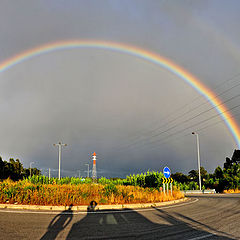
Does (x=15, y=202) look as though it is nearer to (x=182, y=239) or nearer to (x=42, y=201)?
(x=42, y=201)

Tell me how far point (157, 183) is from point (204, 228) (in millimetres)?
16075

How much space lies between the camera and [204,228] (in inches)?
301

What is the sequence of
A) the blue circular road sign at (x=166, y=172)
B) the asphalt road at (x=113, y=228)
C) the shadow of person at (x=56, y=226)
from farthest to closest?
the blue circular road sign at (x=166, y=172)
the asphalt road at (x=113, y=228)
the shadow of person at (x=56, y=226)

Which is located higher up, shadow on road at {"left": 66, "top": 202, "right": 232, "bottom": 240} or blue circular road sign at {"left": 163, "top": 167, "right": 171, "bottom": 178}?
blue circular road sign at {"left": 163, "top": 167, "right": 171, "bottom": 178}

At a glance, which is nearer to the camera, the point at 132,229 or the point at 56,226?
the point at 132,229

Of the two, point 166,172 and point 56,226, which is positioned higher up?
point 166,172

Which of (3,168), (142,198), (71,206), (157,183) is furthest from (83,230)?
(3,168)

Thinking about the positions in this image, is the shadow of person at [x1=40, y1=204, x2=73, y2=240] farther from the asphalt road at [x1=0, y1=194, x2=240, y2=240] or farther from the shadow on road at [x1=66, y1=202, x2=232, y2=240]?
the shadow on road at [x1=66, y1=202, x2=232, y2=240]

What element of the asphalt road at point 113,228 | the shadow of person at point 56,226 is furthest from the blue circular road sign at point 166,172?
the shadow of person at point 56,226

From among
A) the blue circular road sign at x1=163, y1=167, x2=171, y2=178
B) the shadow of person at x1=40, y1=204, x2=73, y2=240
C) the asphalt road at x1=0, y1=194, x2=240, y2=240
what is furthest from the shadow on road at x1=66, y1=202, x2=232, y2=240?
the blue circular road sign at x1=163, y1=167, x2=171, y2=178

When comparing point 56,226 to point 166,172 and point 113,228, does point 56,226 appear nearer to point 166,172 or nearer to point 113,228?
point 113,228

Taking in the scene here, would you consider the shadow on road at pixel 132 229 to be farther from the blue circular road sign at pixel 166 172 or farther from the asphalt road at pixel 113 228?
the blue circular road sign at pixel 166 172

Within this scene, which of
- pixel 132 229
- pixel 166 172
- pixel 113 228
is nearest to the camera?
pixel 132 229

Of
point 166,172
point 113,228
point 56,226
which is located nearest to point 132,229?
point 113,228
